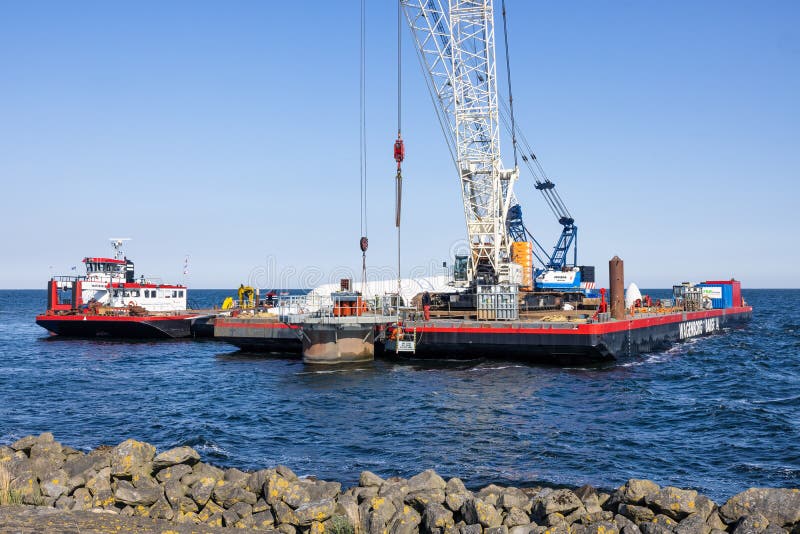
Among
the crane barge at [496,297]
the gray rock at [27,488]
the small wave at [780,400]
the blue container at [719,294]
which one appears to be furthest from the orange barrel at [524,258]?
the gray rock at [27,488]

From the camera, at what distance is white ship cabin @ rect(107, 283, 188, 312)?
7481cm

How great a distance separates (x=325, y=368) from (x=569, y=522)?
3161cm

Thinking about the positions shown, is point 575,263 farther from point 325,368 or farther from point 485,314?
point 325,368

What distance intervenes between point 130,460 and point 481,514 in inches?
364

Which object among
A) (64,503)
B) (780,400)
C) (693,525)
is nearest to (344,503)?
(64,503)

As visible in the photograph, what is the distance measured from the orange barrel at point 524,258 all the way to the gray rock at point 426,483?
47802 mm

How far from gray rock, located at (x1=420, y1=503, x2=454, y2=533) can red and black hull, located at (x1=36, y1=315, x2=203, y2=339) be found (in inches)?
2380

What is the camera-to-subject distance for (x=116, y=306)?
243ft

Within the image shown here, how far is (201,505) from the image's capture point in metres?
16.3

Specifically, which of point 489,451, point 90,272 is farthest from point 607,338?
point 90,272

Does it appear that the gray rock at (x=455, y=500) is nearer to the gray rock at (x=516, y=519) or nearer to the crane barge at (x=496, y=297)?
the gray rock at (x=516, y=519)

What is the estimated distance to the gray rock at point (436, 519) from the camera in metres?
14.8

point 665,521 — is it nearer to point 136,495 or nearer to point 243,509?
point 243,509

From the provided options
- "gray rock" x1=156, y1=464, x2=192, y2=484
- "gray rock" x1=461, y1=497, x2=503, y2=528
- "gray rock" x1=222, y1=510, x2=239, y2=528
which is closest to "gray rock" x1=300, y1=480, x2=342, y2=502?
"gray rock" x1=222, y1=510, x2=239, y2=528
